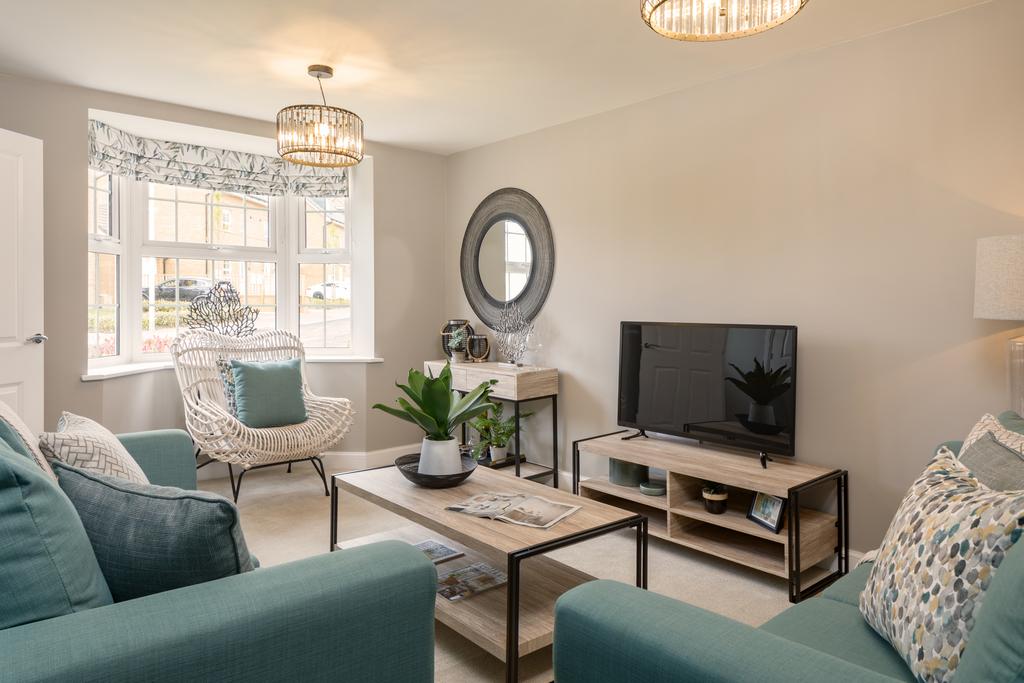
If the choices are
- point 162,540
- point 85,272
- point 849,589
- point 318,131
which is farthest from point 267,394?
point 849,589

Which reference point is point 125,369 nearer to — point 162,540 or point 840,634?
point 162,540

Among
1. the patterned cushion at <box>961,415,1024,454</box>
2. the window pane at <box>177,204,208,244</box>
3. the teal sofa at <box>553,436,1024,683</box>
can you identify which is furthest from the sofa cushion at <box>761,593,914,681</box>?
the window pane at <box>177,204,208,244</box>

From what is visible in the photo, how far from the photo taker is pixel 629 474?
11.6ft

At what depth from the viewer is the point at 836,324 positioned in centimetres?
302

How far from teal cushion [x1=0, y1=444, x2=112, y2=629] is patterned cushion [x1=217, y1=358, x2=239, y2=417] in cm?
308

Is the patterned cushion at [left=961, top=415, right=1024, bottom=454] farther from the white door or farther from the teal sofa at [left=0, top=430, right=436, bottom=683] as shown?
the white door

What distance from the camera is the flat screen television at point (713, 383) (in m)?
3.02

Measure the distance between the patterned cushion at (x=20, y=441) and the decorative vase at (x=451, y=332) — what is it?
3.36 m

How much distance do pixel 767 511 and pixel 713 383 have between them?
2.25ft

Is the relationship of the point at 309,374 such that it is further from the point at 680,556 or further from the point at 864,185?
the point at 864,185

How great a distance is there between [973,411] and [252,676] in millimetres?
2771

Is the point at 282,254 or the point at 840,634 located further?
the point at 282,254

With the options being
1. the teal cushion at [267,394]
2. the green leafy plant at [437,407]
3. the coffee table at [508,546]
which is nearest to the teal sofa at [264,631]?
the coffee table at [508,546]

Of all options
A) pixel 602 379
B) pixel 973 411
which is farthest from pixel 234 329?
pixel 973 411
